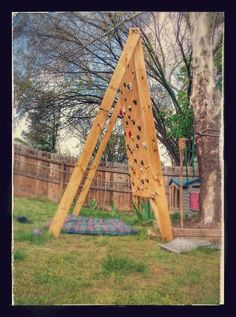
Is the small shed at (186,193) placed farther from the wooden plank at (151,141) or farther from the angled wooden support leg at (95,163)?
the angled wooden support leg at (95,163)

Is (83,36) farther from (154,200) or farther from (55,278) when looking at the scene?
(55,278)

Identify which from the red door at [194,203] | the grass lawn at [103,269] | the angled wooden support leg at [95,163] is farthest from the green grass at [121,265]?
the red door at [194,203]

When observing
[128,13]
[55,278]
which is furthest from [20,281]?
[128,13]

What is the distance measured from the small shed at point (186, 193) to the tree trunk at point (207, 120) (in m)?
0.06

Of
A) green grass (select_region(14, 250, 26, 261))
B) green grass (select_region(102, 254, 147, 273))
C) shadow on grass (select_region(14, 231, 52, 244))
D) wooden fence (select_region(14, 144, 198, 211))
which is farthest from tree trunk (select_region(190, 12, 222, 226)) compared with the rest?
green grass (select_region(14, 250, 26, 261))

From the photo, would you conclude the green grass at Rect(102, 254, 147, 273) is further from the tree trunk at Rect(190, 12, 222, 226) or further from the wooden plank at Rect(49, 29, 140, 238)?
the tree trunk at Rect(190, 12, 222, 226)

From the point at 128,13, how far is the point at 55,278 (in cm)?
288

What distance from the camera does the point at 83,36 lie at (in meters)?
5.24

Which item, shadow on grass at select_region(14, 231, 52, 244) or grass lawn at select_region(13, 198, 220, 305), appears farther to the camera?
shadow on grass at select_region(14, 231, 52, 244)

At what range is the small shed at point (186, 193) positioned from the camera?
5191 millimetres

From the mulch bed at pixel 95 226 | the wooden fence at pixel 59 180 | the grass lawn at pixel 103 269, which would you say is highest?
the wooden fence at pixel 59 180

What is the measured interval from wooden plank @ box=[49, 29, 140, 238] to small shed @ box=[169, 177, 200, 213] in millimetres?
933

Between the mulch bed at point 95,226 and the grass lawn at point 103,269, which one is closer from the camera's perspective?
the grass lawn at point 103,269

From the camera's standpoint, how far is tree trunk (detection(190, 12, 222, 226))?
5.23 m
